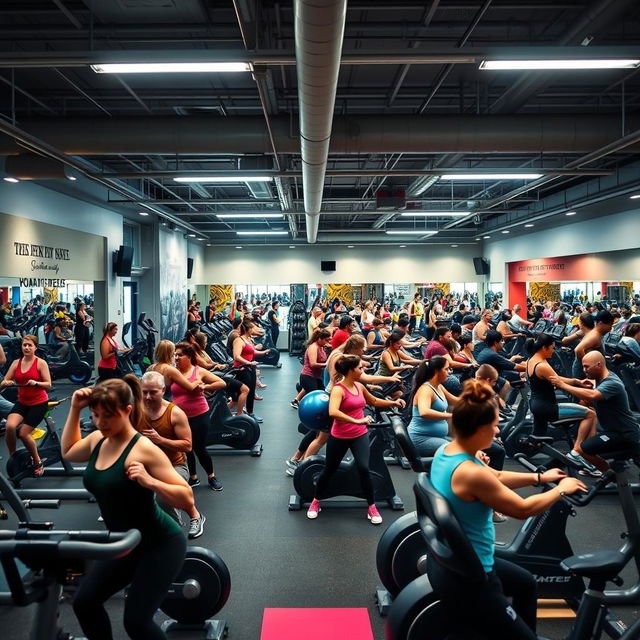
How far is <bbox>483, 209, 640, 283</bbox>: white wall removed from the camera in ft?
41.8

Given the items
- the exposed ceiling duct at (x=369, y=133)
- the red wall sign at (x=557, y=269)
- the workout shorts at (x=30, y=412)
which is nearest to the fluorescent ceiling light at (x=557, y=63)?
the exposed ceiling duct at (x=369, y=133)

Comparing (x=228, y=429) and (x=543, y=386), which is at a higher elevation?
(x=543, y=386)

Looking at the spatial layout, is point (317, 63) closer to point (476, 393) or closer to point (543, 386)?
point (476, 393)

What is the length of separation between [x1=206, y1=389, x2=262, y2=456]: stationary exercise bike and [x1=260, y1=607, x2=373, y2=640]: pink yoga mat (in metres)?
3.39

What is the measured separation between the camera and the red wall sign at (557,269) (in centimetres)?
1516

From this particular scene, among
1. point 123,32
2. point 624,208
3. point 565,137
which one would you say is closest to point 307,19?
point 123,32

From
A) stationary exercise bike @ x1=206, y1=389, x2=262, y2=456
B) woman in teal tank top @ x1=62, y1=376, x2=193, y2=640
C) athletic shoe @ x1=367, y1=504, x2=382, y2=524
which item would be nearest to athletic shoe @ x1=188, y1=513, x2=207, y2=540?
athletic shoe @ x1=367, y1=504, x2=382, y2=524

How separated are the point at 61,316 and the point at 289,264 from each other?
12447 mm

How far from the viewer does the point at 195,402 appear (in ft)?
16.4

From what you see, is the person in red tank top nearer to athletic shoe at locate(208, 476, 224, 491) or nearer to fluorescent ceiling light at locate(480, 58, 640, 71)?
athletic shoe at locate(208, 476, 224, 491)

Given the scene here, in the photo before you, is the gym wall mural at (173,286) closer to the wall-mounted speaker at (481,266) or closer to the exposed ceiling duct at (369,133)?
the exposed ceiling duct at (369,133)

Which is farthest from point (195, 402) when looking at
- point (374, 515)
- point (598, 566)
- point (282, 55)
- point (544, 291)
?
point (544, 291)

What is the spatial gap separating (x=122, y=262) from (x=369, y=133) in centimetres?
753

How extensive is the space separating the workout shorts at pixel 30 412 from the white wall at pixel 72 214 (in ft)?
14.8
